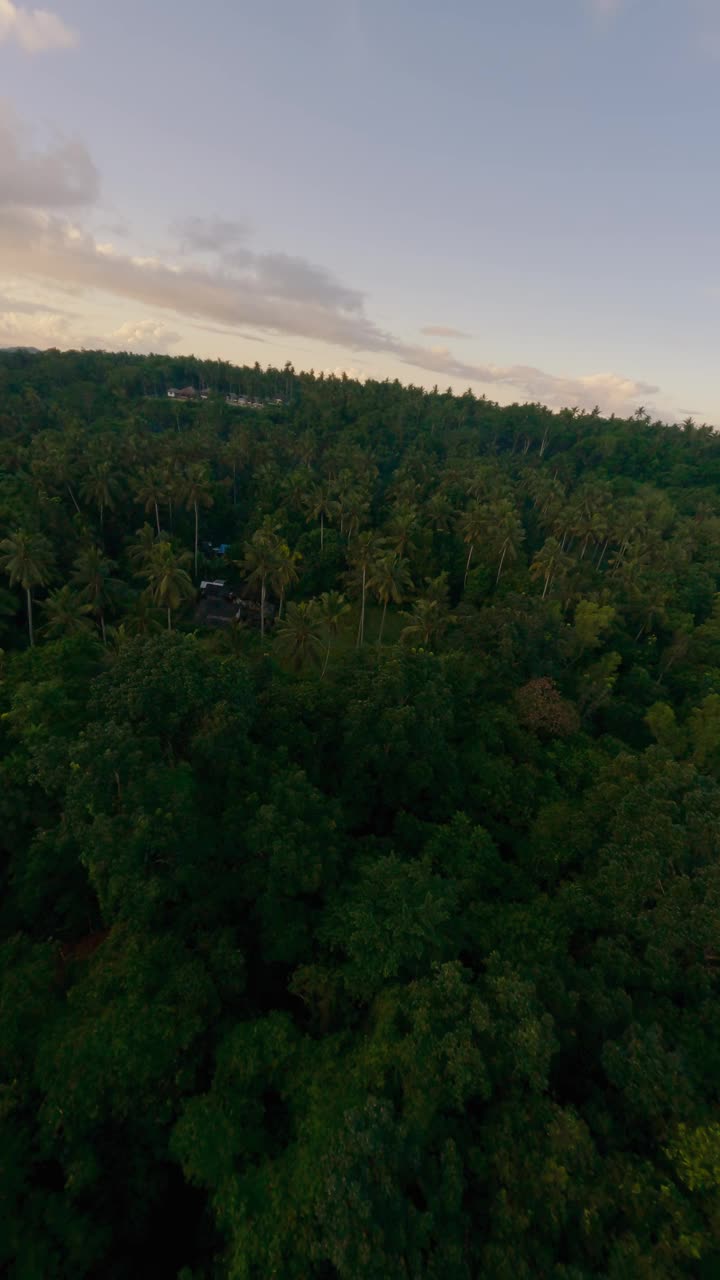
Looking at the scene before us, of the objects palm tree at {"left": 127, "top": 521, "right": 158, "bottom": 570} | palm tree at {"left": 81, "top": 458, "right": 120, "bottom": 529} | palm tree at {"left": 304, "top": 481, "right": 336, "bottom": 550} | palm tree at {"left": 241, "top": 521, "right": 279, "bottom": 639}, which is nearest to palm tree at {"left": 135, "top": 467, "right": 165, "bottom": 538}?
palm tree at {"left": 81, "top": 458, "right": 120, "bottom": 529}

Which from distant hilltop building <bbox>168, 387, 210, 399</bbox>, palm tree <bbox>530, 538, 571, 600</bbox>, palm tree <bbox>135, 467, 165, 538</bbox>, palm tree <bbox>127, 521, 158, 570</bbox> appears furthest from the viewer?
distant hilltop building <bbox>168, 387, 210, 399</bbox>

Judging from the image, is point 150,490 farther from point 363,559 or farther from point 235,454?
point 363,559

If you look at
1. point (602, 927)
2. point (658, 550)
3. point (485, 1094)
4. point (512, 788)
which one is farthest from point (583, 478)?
point (485, 1094)

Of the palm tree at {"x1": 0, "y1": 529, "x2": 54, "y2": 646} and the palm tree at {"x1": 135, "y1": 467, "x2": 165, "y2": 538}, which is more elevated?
the palm tree at {"x1": 135, "y1": 467, "x2": 165, "y2": 538}

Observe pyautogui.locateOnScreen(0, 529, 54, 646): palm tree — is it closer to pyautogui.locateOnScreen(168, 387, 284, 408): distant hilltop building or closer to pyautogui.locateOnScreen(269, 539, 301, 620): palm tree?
pyautogui.locateOnScreen(269, 539, 301, 620): palm tree

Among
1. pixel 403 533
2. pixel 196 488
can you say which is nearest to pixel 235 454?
pixel 196 488

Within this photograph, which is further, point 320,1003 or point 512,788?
point 512,788

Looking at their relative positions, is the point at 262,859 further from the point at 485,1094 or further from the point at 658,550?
the point at 658,550
